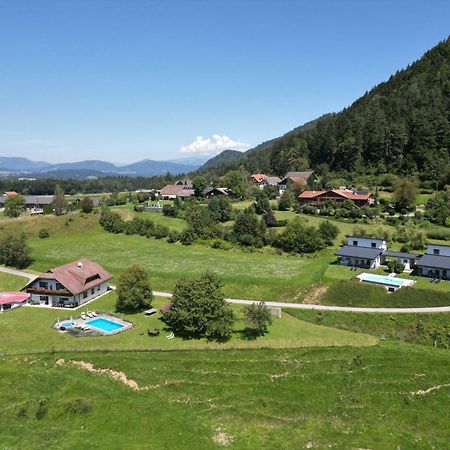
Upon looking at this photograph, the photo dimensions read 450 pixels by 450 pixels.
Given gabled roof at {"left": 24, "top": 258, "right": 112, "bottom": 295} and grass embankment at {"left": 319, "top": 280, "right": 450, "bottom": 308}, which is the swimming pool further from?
gabled roof at {"left": 24, "top": 258, "right": 112, "bottom": 295}

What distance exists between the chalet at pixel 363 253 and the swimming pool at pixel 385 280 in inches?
190

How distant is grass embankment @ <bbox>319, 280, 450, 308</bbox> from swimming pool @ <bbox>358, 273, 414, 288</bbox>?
1203 mm

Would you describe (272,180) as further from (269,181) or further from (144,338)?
(144,338)

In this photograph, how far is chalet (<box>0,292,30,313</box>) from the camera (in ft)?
175

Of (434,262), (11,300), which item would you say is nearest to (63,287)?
(11,300)

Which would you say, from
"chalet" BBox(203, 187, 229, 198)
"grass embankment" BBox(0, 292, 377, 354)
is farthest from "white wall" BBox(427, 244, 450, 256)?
"chalet" BBox(203, 187, 229, 198)

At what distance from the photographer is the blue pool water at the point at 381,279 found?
5459 centimetres

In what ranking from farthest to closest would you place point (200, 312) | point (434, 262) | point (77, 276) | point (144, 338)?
point (434, 262) < point (77, 276) < point (144, 338) < point (200, 312)

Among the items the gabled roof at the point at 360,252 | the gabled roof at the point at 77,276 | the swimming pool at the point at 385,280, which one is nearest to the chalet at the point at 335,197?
the gabled roof at the point at 360,252

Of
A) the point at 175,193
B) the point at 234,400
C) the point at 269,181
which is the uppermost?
the point at 269,181

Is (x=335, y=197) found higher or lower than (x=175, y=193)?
higher

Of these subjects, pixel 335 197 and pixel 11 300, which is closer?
pixel 11 300

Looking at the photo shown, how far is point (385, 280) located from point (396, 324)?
971 cm

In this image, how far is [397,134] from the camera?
386ft
